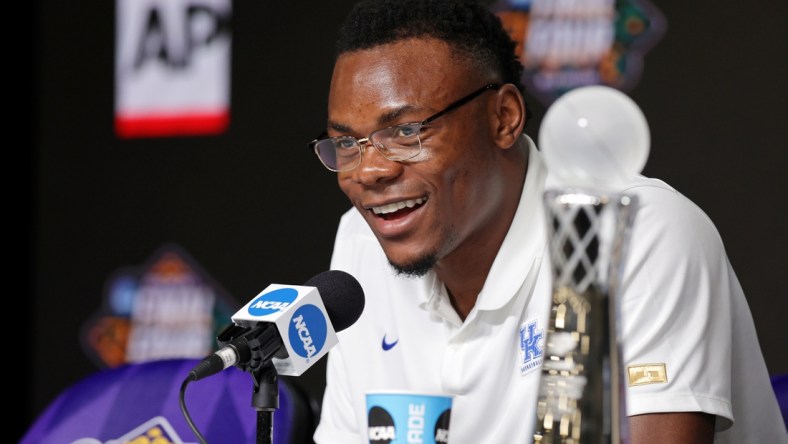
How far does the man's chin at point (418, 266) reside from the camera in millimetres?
1442

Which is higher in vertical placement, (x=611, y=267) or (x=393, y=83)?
(x=393, y=83)

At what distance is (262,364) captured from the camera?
0.96 m

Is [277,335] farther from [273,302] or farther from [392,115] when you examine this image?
[392,115]

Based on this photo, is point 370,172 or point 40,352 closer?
point 370,172

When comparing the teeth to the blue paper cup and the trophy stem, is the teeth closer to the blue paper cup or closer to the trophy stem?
the blue paper cup

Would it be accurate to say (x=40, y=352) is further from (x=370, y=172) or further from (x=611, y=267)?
(x=611, y=267)

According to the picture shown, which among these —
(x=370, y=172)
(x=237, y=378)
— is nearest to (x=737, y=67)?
(x=370, y=172)

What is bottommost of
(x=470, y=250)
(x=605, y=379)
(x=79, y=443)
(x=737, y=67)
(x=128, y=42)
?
(x=79, y=443)

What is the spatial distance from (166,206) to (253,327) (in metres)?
1.83

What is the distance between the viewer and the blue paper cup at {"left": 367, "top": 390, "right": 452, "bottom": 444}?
0.84 meters

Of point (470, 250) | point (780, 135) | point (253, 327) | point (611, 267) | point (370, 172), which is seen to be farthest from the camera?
point (780, 135)

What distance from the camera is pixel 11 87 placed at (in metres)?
2.90

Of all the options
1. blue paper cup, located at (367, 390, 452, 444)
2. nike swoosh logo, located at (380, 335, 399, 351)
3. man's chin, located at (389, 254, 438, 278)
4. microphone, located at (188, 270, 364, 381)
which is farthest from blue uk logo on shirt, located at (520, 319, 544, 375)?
blue paper cup, located at (367, 390, 452, 444)

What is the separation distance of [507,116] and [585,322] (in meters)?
0.87
